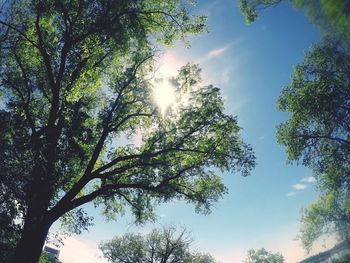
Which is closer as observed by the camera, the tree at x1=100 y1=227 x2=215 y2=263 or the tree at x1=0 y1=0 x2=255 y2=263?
the tree at x1=0 y1=0 x2=255 y2=263

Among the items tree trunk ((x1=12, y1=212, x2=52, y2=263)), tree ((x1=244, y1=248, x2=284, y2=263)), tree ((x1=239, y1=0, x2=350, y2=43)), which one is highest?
tree ((x1=244, y1=248, x2=284, y2=263))

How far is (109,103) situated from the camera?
1872 centimetres

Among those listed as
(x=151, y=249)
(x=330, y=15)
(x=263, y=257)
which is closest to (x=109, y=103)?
(x=330, y=15)

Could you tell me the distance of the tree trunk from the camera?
12984 millimetres

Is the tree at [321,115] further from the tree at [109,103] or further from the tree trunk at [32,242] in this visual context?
the tree trunk at [32,242]

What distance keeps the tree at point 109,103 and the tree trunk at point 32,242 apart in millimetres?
110

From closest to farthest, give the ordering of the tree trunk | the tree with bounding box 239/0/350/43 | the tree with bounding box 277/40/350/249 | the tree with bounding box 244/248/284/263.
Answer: the tree with bounding box 239/0/350/43, the tree trunk, the tree with bounding box 277/40/350/249, the tree with bounding box 244/248/284/263

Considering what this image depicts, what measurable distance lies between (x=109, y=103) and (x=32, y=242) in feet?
28.6

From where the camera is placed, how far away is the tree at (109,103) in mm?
15484

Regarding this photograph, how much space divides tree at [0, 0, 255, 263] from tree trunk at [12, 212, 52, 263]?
110 mm

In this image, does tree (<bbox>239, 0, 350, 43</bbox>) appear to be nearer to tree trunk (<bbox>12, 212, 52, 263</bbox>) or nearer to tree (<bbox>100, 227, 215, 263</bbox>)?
tree trunk (<bbox>12, 212, 52, 263</bbox>)

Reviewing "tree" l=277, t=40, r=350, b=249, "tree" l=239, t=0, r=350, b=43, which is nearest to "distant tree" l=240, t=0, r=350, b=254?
"tree" l=277, t=40, r=350, b=249

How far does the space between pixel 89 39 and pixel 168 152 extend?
7.80m

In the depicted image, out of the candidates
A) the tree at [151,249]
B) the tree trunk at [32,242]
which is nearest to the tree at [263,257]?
the tree at [151,249]
